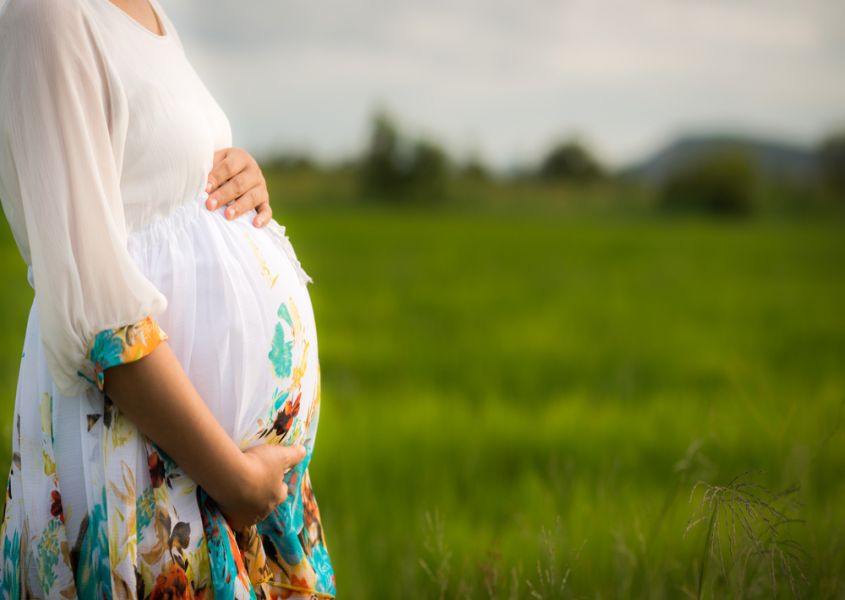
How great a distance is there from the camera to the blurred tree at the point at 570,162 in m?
44.2

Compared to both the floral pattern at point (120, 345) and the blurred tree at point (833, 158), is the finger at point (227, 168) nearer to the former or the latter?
the floral pattern at point (120, 345)

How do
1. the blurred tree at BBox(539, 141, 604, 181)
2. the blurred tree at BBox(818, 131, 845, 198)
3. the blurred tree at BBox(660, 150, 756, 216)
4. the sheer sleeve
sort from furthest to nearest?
the blurred tree at BBox(539, 141, 604, 181), the blurred tree at BBox(818, 131, 845, 198), the blurred tree at BBox(660, 150, 756, 216), the sheer sleeve

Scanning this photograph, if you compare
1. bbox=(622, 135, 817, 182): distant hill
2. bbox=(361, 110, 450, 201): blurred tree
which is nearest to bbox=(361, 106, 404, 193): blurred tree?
bbox=(361, 110, 450, 201): blurred tree

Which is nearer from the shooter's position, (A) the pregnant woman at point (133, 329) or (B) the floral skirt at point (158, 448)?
(A) the pregnant woman at point (133, 329)

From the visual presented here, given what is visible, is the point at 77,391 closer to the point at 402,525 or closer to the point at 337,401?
the point at 402,525

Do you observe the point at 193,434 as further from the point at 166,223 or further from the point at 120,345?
the point at 166,223

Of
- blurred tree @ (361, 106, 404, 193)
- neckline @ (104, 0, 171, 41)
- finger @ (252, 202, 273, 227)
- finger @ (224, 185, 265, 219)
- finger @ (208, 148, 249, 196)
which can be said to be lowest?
blurred tree @ (361, 106, 404, 193)

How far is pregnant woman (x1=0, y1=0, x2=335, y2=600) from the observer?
847 millimetres

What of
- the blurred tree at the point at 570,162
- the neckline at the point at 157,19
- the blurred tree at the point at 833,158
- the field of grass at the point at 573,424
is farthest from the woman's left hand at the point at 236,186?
the blurred tree at the point at 570,162

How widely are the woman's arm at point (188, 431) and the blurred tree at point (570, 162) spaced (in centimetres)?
4407

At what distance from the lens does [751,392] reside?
440 centimetres

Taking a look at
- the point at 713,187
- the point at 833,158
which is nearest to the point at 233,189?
the point at 713,187

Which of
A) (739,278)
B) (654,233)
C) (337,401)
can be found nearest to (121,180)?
(337,401)

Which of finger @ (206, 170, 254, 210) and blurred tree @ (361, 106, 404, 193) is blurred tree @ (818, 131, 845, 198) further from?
finger @ (206, 170, 254, 210)
